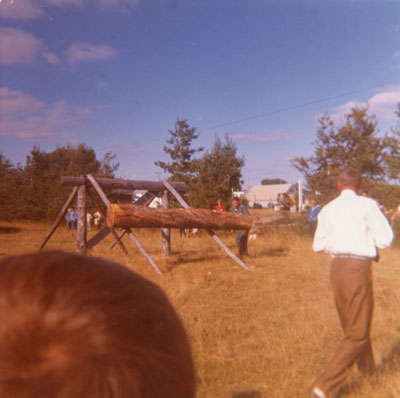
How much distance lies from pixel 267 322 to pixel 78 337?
199 inches

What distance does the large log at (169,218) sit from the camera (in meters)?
7.70

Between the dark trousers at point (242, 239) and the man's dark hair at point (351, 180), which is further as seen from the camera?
the dark trousers at point (242, 239)

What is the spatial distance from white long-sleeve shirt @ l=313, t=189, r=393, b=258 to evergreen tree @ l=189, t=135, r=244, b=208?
14.8 metres

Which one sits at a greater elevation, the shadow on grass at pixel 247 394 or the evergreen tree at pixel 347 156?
the evergreen tree at pixel 347 156

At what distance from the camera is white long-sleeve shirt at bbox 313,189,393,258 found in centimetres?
315

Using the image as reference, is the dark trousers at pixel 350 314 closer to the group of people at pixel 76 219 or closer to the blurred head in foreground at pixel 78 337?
the blurred head in foreground at pixel 78 337

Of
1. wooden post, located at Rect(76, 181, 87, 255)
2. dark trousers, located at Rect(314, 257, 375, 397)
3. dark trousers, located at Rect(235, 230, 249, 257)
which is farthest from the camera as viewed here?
dark trousers, located at Rect(235, 230, 249, 257)

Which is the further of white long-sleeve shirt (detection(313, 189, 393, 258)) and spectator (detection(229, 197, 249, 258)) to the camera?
spectator (detection(229, 197, 249, 258))

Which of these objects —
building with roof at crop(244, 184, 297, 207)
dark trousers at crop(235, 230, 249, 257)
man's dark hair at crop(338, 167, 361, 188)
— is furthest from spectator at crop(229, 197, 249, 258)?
building with roof at crop(244, 184, 297, 207)

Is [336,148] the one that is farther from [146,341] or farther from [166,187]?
[146,341]

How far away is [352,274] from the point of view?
124 inches

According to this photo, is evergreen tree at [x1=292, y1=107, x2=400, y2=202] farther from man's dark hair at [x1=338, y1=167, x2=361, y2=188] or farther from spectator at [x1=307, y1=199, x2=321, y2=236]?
man's dark hair at [x1=338, y1=167, x2=361, y2=188]

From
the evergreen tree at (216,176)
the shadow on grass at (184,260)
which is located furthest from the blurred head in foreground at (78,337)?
the evergreen tree at (216,176)

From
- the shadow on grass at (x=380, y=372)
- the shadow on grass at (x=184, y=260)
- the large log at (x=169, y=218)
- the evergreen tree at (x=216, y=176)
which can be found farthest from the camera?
the evergreen tree at (x=216, y=176)
